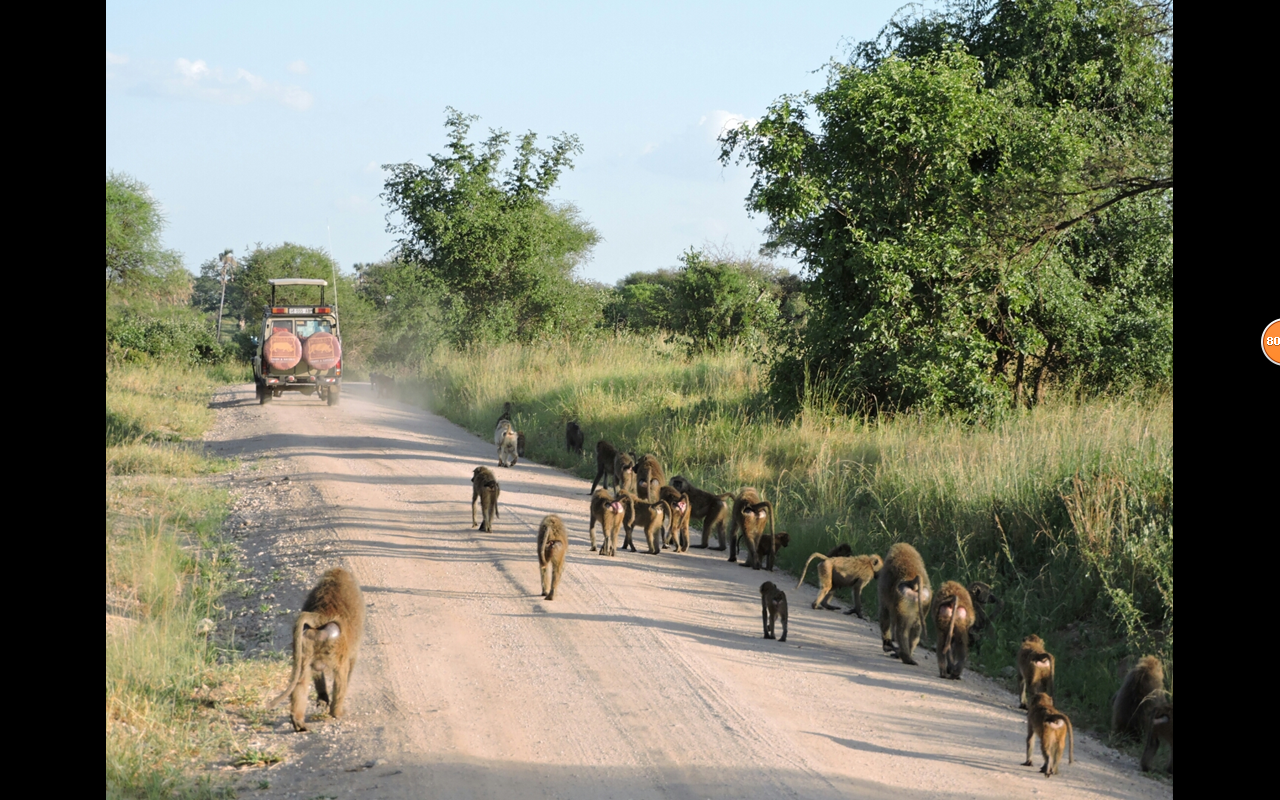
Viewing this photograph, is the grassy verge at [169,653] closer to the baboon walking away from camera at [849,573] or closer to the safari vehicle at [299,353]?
the baboon walking away from camera at [849,573]

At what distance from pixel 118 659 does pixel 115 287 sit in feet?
136

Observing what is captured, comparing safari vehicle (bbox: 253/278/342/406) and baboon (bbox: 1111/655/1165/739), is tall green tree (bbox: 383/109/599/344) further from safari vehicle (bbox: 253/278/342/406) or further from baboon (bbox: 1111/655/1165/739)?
baboon (bbox: 1111/655/1165/739)

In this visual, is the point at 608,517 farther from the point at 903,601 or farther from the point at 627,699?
the point at 627,699

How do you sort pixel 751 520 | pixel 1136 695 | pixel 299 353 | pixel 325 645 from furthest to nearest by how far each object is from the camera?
1. pixel 299 353
2. pixel 751 520
3. pixel 1136 695
4. pixel 325 645

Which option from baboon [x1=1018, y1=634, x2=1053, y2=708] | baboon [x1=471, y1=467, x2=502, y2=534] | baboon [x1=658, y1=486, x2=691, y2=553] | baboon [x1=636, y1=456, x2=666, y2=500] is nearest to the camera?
baboon [x1=1018, y1=634, x2=1053, y2=708]

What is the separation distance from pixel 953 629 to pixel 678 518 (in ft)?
12.3

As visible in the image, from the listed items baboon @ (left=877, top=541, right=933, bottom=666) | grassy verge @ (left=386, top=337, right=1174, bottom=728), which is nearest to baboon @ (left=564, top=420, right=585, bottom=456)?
grassy verge @ (left=386, top=337, right=1174, bottom=728)

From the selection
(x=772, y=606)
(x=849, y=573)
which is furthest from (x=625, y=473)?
(x=772, y=606)

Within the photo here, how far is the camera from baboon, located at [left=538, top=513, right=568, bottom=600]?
7.73 m

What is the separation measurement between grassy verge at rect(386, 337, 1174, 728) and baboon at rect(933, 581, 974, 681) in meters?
0.47

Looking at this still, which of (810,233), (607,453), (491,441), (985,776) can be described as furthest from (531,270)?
(985,776)

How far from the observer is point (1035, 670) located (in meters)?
5.81

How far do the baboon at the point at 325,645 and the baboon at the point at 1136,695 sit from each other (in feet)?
13.8

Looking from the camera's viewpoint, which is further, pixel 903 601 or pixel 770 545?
pixel 770 545
